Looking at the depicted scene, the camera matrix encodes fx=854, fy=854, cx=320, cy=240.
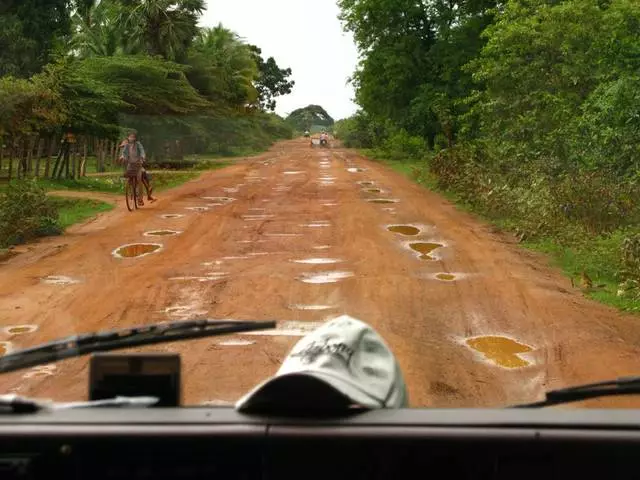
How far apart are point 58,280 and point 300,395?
28.9ft

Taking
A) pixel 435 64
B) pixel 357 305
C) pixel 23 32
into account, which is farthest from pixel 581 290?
pixel 23 32

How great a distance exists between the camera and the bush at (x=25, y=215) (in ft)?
45.9

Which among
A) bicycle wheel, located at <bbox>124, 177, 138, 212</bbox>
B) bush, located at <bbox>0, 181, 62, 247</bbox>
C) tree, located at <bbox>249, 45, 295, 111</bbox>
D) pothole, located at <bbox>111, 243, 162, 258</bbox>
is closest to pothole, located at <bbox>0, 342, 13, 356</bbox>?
pothole, located at <bbox>111, 243, 162, 258</bbox>

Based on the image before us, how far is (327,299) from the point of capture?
8.46 meters

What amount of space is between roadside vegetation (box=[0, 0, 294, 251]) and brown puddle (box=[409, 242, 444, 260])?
21.0 feet

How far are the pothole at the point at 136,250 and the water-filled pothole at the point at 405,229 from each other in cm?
388

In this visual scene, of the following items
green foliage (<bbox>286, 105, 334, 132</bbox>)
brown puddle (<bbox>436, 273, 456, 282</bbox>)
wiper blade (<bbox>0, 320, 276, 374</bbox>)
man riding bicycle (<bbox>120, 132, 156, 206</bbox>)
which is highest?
wiper blade (<bbox>0, 320, 276, 374</bbox>)

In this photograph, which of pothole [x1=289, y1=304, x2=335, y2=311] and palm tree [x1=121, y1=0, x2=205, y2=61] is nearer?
pothole [x1=289, y1=304, x2=335, y2=311]

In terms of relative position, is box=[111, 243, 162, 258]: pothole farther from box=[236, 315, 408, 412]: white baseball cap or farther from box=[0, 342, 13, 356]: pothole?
box=[236, 315, 408, 412]: white baseball cap

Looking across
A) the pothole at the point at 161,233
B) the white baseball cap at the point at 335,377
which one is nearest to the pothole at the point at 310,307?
the white baseball cap at the point at 335,377

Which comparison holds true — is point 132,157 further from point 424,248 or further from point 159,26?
point 159,26

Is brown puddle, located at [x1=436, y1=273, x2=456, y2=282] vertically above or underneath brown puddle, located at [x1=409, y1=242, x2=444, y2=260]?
above

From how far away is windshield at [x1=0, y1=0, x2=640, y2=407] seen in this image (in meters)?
6.59

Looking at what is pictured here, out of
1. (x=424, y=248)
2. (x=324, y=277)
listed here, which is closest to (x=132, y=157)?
(x=424, y=248)
